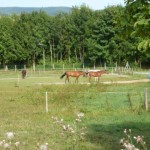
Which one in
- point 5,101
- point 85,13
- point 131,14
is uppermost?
point 85,13

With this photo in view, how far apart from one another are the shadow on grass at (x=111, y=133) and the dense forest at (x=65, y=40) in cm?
5510

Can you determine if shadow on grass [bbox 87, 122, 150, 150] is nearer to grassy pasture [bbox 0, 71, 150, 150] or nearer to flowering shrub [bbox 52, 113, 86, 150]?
grassy pasture [bbox 0, 71, 150, 150]

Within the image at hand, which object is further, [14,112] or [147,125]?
[14,112]

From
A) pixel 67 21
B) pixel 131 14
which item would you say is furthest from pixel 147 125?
pixel 67 21

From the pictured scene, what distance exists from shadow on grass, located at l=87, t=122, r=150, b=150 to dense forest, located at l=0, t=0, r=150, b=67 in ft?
181

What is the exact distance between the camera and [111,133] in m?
12.6

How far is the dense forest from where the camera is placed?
241 feet

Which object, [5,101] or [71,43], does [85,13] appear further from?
[5,101]

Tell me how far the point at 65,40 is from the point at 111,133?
227 ft

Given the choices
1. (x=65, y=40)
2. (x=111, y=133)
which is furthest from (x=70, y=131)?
(x=65, y=40)

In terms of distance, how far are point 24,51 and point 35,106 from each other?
58.1 meters

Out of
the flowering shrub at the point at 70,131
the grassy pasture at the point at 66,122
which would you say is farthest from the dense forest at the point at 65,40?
the flowering shrub at the point at 70,131

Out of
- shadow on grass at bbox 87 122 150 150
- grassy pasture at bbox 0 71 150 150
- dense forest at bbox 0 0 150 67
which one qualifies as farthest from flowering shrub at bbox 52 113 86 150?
dense forest at bbox 0 0 150 67

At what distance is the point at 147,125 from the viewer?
13844 millimetres
